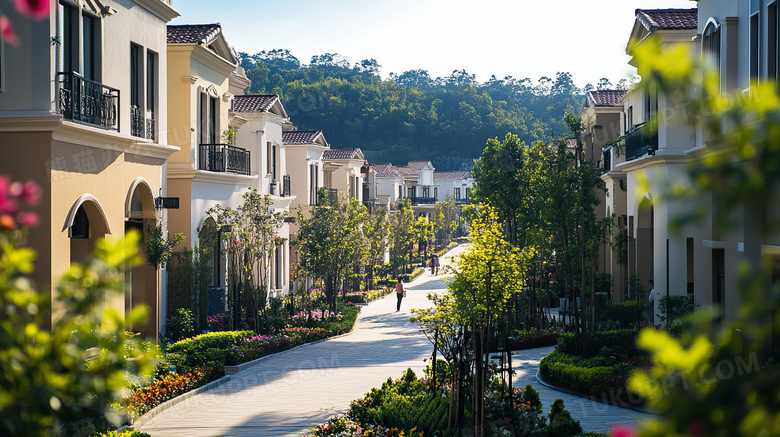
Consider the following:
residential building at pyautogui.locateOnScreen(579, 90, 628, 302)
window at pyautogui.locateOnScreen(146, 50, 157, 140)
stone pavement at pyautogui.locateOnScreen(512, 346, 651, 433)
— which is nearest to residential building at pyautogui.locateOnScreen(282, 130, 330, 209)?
residential building at pyautogui.locateOnScreen(579, 90, 628, 302)

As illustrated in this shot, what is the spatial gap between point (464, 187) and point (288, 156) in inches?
2491

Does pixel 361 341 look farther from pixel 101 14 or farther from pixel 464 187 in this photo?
pixel 464 187

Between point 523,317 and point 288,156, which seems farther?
point 288,156

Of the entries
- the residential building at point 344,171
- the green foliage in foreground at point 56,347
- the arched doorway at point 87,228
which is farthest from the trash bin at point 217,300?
the residential building at point 344,171

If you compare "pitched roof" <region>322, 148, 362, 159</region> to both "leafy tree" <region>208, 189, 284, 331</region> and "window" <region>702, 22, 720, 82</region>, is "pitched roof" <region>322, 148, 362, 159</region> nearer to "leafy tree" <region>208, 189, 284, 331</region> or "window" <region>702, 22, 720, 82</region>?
"leafy tree" <region>208, 189, 284, 331</region>

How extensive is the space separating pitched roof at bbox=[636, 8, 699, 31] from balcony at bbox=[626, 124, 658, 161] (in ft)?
9.44

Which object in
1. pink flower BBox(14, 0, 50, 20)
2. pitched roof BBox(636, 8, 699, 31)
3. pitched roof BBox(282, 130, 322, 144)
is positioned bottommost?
pink flower BBox(14, 0, 50, 20)

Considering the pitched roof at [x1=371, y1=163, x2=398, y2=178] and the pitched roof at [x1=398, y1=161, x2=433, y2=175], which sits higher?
the pitched roof at [x1=398, y1=161, x2=433, y2=175]

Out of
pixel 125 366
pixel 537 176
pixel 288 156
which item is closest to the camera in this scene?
pixel 125 366

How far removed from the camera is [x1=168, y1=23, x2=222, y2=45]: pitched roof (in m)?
21.2

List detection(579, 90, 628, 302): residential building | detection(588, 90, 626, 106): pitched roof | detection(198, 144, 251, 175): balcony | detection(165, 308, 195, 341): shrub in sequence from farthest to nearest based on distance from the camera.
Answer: detection(588, 90, 626, 106): pitched roof, detection(579, 90, 628, 302): residential building, detection(198, 144, 251, 175): balcony, detection(165, 308, 195, 341): shrub

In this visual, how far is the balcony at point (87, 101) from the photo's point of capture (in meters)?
12.9

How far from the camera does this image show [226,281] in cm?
2356

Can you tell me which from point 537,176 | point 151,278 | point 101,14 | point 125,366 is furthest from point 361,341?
point 125,366
